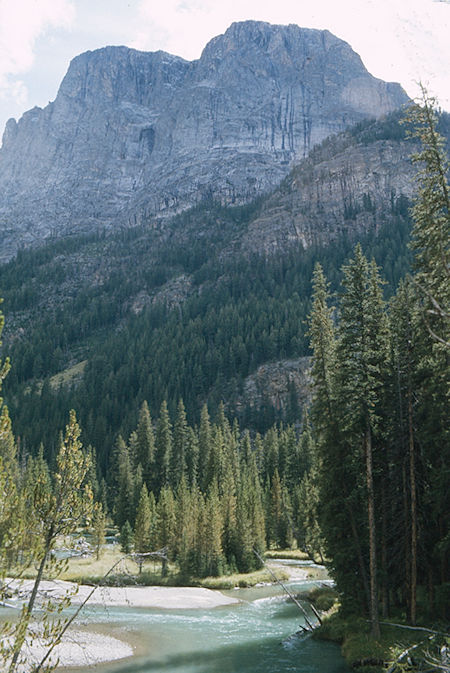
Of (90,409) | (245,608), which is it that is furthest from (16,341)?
(245,608)

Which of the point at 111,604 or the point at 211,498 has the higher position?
the point at 211,498

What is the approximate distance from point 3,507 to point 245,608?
36925mm

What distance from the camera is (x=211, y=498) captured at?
59.2 meters

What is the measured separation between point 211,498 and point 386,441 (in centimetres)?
3312

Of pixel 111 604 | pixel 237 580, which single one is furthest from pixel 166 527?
pixel 111 604

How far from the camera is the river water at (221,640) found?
26.8 metres

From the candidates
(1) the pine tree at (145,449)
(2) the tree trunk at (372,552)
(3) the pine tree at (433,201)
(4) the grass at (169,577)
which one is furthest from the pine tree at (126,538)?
(3) the pine tree at (433,201)

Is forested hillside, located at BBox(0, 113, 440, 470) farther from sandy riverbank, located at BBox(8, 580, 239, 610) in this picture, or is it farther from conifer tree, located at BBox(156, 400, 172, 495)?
sandy riverbank, located at BBox(8, 580, 239, 610)

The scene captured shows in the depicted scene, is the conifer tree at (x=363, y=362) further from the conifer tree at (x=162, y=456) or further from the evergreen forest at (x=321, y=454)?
the conifer tree at (x=162, y=456)

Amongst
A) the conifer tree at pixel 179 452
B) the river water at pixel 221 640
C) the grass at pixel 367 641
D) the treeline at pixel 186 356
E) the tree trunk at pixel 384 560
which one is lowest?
the river water at pixel 221 640

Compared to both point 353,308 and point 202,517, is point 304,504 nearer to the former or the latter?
point 202,517

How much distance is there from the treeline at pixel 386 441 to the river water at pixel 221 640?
385 cm

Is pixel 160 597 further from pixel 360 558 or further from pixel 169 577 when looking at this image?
pixel 360 558

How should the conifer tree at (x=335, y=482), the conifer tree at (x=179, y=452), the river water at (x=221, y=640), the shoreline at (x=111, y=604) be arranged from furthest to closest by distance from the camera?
1. the conifer tree at (x=179, y=452)
2. the conifer tree at (x=335, y=482)
3. the shoreline at (x=111, y=604)
4. the river water at (x=221, y=640)
